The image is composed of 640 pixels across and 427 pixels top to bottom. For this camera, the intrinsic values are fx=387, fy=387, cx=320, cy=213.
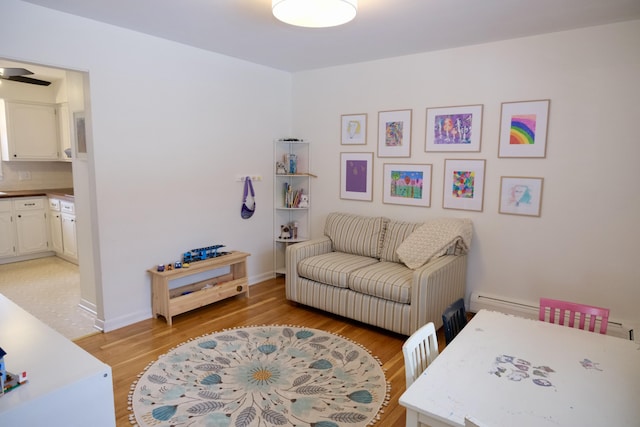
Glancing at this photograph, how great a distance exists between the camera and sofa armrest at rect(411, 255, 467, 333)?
3.04m

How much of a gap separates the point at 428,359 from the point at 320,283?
2.05 meters

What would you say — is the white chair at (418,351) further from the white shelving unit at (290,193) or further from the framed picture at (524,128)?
the white shelving unit at (290,193)

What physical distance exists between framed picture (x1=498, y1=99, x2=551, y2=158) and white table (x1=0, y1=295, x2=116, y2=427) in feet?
11.2

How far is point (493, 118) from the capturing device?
3.52m

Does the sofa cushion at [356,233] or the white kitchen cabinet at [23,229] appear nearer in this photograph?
the sofa cushion at [356,233]

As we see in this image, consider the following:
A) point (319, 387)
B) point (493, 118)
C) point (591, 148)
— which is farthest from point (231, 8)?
point (591, 148)

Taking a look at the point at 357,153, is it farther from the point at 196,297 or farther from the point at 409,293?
the point at 196,297

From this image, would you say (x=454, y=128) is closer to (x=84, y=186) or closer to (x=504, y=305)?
(x=504, y=305)

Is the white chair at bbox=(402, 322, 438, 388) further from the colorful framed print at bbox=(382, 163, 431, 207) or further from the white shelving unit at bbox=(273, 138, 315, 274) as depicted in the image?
the white shelving unit at bbox=(273, 138, 315, 274)

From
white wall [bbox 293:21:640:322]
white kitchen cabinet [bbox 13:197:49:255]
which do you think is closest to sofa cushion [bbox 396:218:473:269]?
white wall [bbox 293:21:640:322]

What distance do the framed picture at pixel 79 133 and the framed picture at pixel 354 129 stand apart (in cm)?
259

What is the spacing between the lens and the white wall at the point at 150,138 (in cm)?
300

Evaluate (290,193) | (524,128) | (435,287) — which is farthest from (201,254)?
(524,128)

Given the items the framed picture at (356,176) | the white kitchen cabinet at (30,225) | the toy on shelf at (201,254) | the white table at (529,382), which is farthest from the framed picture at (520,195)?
the white kitchen cabinet at (30,225)
